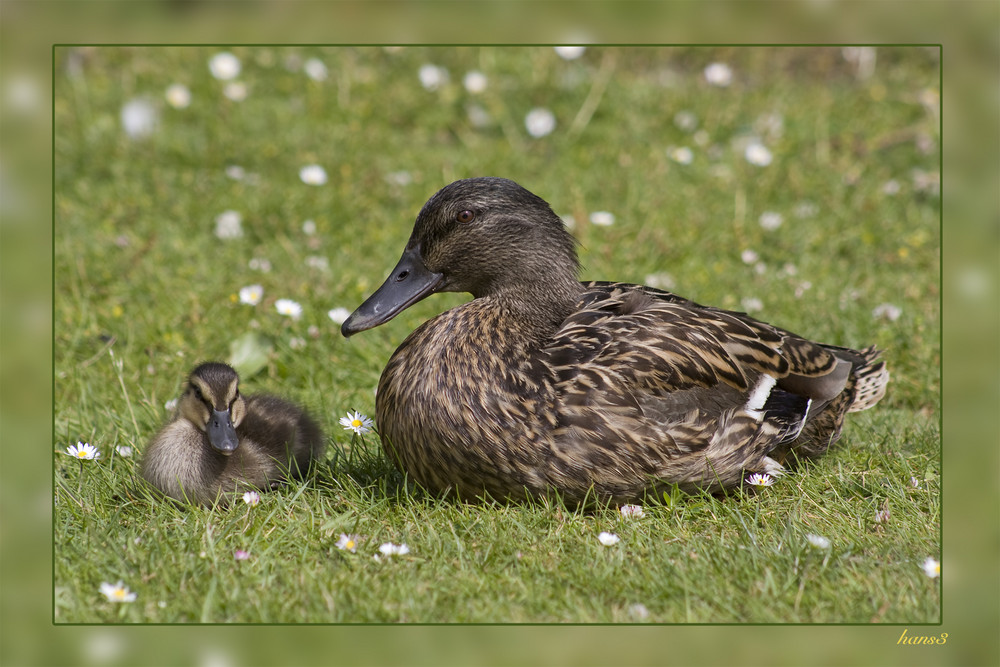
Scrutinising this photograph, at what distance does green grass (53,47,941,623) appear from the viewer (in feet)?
11.1

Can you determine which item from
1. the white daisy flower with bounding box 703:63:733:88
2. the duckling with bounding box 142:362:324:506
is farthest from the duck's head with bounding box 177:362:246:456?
the white daisy flower with bounding box 703:63:733:88

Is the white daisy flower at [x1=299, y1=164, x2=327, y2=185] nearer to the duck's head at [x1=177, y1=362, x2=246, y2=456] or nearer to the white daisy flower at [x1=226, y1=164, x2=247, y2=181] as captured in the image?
the white daisy flower at [x1=226, y1=164, x2=247, y2=181]

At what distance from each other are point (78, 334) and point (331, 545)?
2.42 meters

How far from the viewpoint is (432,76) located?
7750 mm

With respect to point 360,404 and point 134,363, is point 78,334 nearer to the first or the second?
point 134,363

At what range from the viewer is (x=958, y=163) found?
9.91 ft

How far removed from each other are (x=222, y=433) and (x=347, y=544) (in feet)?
2.40

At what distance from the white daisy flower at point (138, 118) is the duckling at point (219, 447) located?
11.4 ft

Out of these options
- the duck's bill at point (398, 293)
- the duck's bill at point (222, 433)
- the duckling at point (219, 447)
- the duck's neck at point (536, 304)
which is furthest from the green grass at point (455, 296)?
the duck's neck at point (536, 304)

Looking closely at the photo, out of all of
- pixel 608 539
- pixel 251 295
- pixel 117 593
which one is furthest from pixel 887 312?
pixel 117 593

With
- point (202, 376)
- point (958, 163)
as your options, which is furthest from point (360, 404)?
point (958, 163)

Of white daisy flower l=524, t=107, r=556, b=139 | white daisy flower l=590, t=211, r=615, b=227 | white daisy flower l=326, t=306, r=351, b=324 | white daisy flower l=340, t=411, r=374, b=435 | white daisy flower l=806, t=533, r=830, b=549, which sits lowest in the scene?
white daisy flower l=806, t=533, r=830, b=549

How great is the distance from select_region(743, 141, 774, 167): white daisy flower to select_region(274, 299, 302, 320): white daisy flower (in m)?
3.46

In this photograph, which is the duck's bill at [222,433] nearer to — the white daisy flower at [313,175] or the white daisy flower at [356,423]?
the white daisy flower at [356,423]
